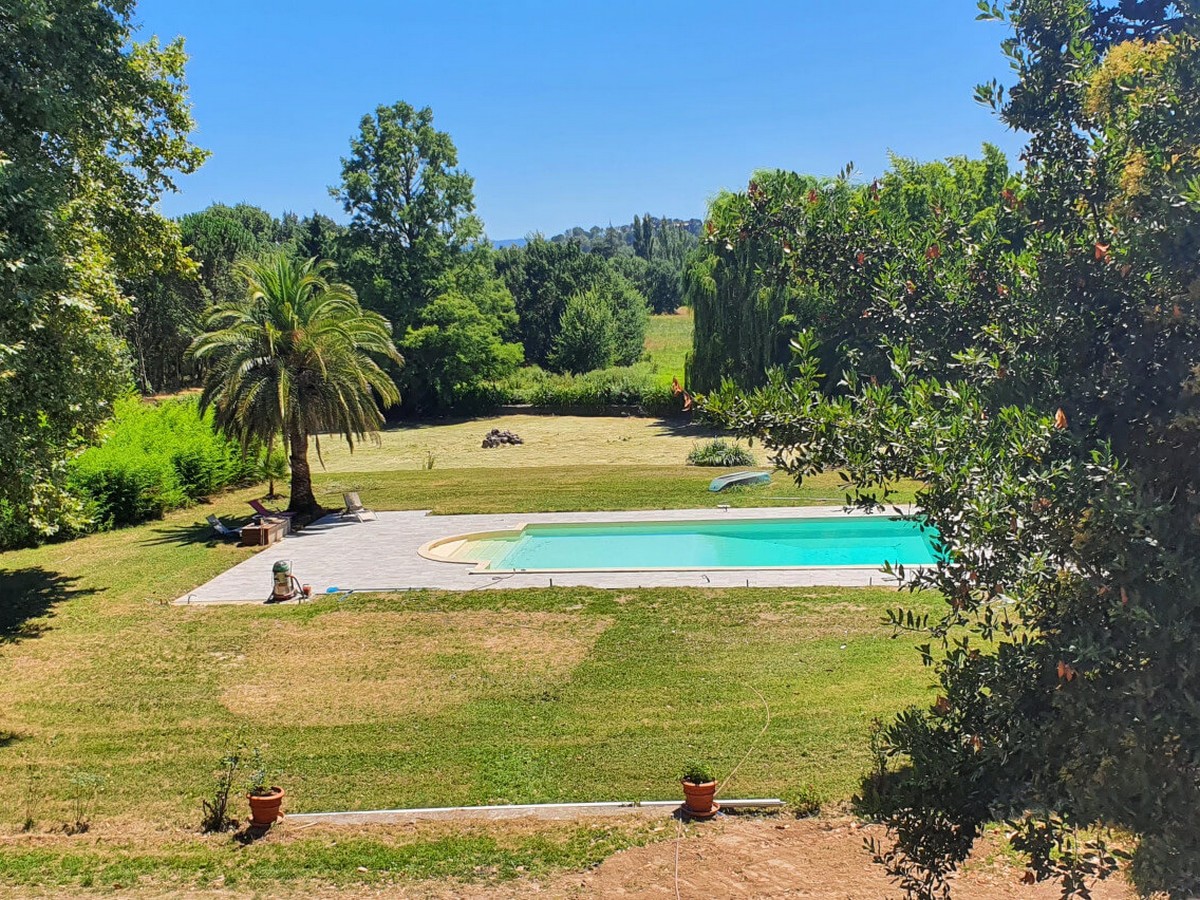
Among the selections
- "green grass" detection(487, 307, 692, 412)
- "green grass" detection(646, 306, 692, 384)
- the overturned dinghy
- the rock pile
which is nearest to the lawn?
the overturned dinghy

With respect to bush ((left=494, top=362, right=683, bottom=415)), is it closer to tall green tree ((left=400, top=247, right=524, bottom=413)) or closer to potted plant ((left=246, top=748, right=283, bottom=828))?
tall green tree ((left=400, top=247, right=524, bottom=413))

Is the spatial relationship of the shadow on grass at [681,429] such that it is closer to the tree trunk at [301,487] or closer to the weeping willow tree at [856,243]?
the tree trunk at [301,487]

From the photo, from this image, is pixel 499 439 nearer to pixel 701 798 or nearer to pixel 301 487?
pixel 301 487

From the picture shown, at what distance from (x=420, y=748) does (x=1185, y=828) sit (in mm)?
7601

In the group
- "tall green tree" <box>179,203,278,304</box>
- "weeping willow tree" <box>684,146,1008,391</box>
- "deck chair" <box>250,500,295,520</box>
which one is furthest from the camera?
"tall green tree" <box>179,203,278,304</box>

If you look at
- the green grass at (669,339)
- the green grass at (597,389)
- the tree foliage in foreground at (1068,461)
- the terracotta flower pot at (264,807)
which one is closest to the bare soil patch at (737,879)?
the terracotta flower pot at (264,807)

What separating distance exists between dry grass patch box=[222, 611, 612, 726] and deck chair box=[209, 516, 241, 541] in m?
7.33

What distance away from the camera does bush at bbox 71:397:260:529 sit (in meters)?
21.5

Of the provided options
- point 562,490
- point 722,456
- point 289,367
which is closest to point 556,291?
point 722,456

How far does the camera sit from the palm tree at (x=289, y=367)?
20.5 metres

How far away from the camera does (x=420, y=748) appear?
9.46m

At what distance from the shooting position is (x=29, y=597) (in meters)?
15.9

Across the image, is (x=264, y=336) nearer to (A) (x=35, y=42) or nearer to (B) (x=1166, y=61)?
(A) (x=35, y=42)

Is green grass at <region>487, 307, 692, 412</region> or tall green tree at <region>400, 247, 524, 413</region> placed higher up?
tall green tree at <region>400, 247, 524, 413</region>
